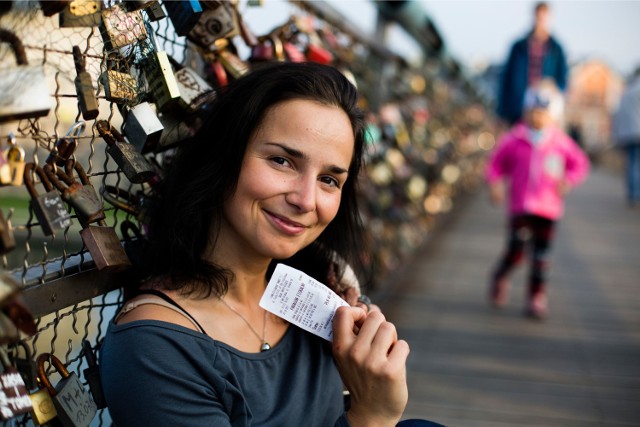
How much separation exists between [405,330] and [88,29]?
3.04 metres

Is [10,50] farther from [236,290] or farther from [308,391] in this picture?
[308,391]

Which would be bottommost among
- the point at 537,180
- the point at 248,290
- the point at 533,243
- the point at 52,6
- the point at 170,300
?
the point at 533,243

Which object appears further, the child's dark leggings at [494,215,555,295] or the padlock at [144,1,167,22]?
the child's dark leggings at [494,215,555,295]

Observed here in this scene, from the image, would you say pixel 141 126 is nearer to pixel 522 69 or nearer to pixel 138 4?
pixel 138 4

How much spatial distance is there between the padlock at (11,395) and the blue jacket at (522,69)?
530cm

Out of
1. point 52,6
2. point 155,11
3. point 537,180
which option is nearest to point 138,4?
point 155,11

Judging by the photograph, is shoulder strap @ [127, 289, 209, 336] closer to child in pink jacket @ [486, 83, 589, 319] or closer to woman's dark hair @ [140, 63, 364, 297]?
woman's dark hair @ [140, 63, 364, 297]

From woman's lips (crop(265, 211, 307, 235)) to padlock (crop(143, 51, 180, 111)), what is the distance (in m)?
0.31

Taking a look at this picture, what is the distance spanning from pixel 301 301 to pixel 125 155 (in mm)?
437

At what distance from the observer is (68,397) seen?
1.16m

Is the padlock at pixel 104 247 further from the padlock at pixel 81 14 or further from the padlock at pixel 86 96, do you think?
the padlock at pixel 81 14

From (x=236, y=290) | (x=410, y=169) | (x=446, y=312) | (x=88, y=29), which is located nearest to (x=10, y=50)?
(x=88, y=29)

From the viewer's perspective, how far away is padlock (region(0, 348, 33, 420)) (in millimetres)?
945

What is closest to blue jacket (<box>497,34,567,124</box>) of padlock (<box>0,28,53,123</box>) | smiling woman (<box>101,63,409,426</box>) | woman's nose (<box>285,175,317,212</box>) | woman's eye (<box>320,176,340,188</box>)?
smiling woman (<box>101,63,409,426</box>)
